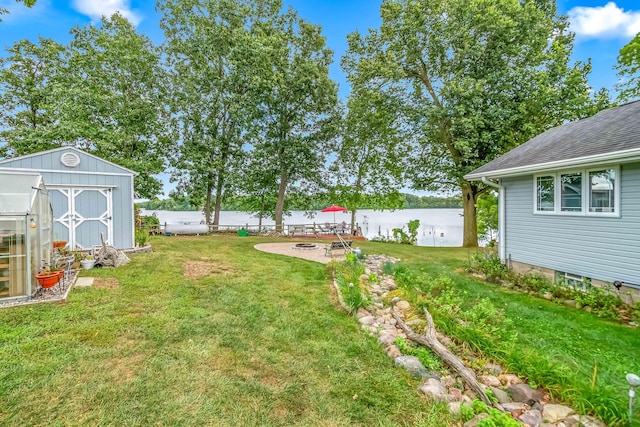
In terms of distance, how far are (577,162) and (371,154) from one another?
45.4 feet

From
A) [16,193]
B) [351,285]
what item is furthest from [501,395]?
[16,193]

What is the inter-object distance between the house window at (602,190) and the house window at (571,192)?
0.72ft

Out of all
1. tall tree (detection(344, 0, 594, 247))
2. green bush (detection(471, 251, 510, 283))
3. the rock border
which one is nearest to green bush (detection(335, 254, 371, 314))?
the rock border

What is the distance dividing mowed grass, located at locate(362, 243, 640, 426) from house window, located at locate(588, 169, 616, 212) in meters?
2.14

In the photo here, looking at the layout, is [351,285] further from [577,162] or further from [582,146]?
[582,146]

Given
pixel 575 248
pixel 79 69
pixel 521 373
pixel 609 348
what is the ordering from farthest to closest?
1. pixel 79 69
2. pixel 575 248
3. pixel 609 348
4. pixel 521 373

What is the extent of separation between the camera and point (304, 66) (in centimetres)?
1717

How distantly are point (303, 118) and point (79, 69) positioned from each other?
40.5 feet

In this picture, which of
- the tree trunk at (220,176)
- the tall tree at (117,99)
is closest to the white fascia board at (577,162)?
the tree trunk at (220,176)

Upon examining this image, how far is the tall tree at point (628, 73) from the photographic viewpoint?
44.4ft

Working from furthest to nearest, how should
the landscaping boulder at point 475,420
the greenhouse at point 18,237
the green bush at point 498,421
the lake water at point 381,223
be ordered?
the lake water at point 381,223 < the greenhouse at point 18,237 < the landscaping boulder at point 475,420 < the green bush at point 498,421

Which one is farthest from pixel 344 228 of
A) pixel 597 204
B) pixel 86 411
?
pixel 86 411

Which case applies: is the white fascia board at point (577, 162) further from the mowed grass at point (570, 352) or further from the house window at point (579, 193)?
the mowed grass at point (570, 352)

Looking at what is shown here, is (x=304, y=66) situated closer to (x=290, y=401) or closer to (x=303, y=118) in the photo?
(x=303, y=118)
